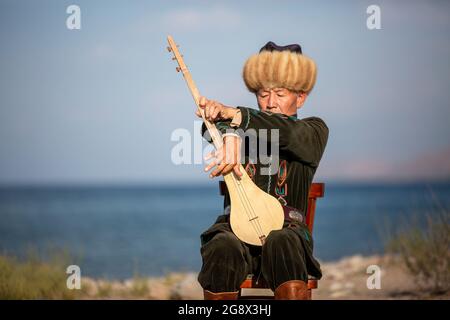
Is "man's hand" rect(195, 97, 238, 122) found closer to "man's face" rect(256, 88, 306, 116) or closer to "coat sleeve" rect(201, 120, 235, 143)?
"coat sleeve" rect(201, 120, 235, 143)

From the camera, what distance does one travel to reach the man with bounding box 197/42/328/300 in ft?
12.3

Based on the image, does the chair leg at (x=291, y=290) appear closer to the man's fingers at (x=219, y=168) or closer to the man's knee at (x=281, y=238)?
the man's knee at (x=281, y=238)

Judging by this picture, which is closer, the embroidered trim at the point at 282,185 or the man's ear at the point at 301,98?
the embroidered trim at the point at 282,185

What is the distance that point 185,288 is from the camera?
7719 mm

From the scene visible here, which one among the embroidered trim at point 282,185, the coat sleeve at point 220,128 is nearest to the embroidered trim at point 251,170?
the embroidered trim at point 282,185

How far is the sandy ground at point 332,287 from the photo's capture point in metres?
6.70

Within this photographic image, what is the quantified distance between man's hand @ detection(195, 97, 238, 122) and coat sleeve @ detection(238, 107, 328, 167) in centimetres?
5

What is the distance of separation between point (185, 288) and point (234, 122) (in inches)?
165

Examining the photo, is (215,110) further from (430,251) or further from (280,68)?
(430,251)

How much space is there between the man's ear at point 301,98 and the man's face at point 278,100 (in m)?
0.05

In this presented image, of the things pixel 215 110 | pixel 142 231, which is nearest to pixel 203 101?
pixel 215 110

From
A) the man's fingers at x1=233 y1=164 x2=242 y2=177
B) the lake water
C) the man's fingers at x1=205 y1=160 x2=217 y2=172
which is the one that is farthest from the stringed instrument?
the lake water
